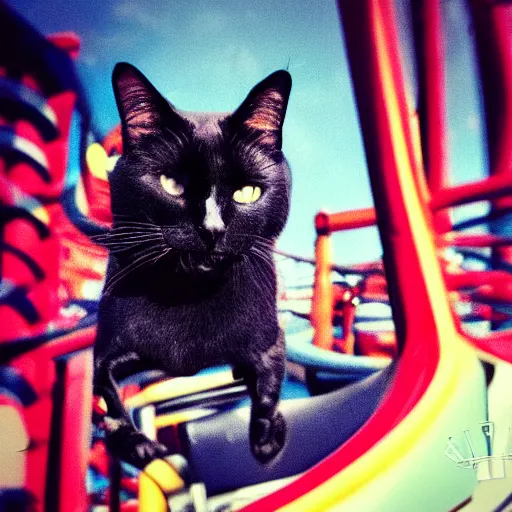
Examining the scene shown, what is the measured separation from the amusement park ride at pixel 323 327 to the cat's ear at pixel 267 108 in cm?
23

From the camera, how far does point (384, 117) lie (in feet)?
3.78

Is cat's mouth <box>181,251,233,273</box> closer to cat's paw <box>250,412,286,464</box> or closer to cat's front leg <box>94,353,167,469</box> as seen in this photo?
cat's front leg <box>94,353,167,469</box>

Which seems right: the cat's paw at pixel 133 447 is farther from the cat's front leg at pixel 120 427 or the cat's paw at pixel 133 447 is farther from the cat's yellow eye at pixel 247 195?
the cat's yellow eye at pixel 247 195

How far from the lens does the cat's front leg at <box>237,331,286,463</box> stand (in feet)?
3.31

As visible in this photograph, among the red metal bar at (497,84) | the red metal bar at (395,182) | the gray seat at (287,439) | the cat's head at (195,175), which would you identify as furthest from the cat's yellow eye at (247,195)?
the red metal bar at (497,84)

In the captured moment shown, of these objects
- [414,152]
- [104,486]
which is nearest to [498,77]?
[414,152]

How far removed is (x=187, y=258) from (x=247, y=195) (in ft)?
0.64

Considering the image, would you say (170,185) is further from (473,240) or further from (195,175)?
A: (473,240)

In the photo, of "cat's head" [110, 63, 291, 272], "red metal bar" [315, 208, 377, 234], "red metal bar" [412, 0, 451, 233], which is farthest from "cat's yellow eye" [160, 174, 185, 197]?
"red metal bar" [412, 0, 451, 233]

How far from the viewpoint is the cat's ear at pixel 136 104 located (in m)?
0.98

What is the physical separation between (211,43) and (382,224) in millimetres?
634

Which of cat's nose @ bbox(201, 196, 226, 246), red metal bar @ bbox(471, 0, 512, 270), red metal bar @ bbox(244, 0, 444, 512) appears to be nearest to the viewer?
cat's nose @ bbox(201, 196, 226, 246)

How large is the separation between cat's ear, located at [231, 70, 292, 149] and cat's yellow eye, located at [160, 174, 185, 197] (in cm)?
20

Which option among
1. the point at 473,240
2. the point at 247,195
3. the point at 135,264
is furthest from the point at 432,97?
the point at 135,264
